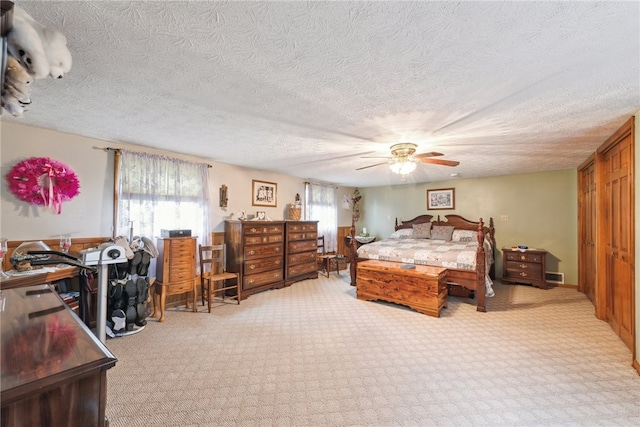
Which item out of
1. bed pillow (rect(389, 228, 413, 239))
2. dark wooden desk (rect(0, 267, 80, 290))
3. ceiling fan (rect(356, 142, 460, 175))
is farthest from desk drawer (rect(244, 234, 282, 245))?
bed pillow (rect(389, 228, 413, 239))

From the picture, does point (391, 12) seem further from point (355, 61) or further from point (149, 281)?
point (149, 281)

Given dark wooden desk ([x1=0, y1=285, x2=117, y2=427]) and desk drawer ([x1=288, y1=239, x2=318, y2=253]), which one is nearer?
dark wooden desk ([x1=0, y1=285, x2=117, y2=427])

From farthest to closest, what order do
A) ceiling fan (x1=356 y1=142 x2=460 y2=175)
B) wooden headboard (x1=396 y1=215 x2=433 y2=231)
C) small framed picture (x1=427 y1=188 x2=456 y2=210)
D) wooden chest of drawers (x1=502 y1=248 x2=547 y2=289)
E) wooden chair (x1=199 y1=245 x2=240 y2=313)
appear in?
1. wooden headboard (x1=396 y1=215 x2=433 y2=231)
2. small framed picture (x1=427 y1=188 x2=456 y2=210)
3. wooden chest of drawers (x1=502 y1=248 x2=547 y2=289)
4. wooden chair (x1=199 y1=245 x2=240 y2=313)
5. ceiling fan (x1=356 y1=142 x2=460 y2=175)

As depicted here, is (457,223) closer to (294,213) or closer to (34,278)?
(294,213)

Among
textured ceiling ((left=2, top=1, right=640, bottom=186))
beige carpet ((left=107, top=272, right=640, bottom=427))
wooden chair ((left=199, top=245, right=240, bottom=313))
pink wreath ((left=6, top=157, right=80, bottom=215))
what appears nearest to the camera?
textured ceiling ((left=2, top=1, right=640, bottom=186))

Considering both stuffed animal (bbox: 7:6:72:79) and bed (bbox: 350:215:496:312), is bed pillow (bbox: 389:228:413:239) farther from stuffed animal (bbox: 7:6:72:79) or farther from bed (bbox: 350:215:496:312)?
stuffed animal (bbox: 7:6:72:79)

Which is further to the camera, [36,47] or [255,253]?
[255,253]

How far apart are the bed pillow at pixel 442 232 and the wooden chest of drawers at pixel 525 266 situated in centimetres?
104

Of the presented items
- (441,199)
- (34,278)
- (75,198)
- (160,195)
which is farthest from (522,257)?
(75,198)

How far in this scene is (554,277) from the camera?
525 centimetres

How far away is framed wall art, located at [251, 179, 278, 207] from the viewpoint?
5.32m

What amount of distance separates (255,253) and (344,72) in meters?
3.58

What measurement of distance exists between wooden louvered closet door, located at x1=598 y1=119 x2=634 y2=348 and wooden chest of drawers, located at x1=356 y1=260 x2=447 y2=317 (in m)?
1.77

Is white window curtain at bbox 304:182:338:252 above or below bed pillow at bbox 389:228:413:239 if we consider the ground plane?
above
